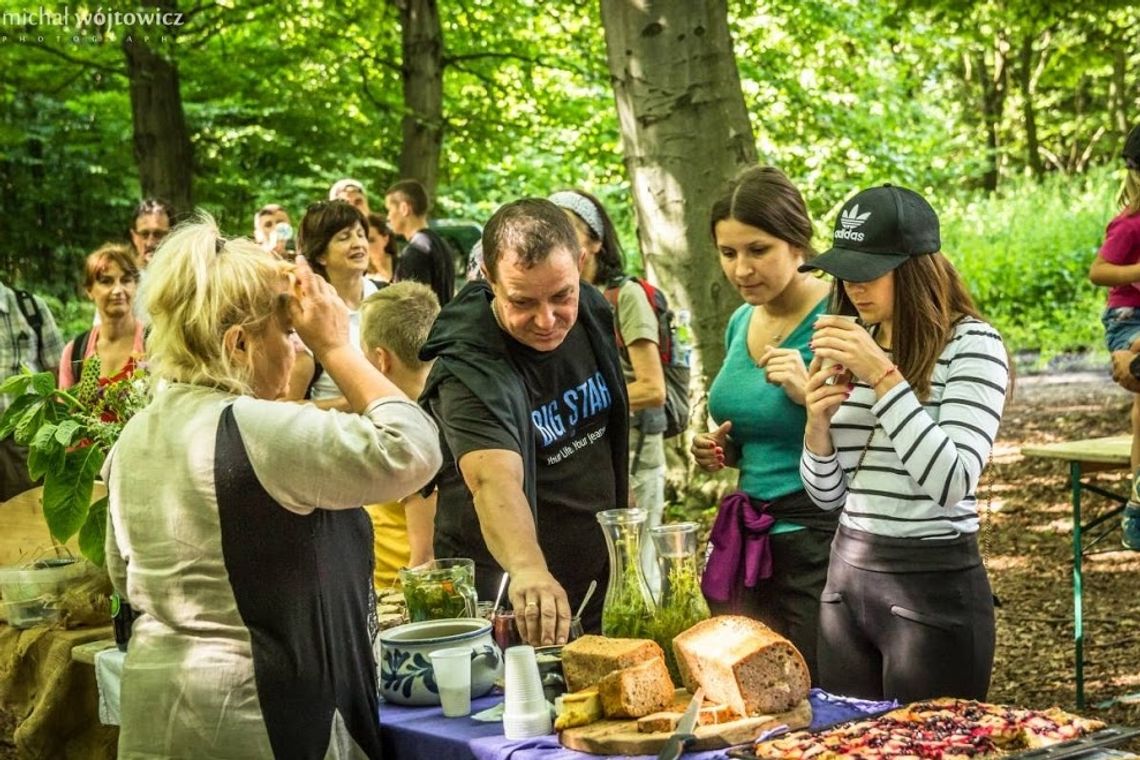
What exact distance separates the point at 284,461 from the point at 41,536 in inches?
84.4

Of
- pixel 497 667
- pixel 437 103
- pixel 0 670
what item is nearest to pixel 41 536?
pixel 0 670

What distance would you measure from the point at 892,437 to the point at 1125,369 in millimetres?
3463

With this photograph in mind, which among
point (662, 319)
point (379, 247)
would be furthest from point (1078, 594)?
point (379, 247)

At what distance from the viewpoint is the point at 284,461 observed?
217 centimetres

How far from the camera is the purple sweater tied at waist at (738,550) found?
3129 millimetres

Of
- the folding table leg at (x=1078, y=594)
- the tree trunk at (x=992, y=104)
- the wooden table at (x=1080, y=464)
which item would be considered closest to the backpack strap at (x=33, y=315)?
the wooden table at (x=1080, y=464)

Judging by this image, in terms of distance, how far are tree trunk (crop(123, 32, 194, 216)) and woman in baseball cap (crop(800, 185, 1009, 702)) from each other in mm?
8353

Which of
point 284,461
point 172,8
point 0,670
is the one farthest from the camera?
point 172,8

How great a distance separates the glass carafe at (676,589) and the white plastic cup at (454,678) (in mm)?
343

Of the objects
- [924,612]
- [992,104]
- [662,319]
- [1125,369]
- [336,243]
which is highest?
[992,104]

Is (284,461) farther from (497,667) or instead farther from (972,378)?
(972,378)

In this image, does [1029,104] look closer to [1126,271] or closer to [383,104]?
[383,104]

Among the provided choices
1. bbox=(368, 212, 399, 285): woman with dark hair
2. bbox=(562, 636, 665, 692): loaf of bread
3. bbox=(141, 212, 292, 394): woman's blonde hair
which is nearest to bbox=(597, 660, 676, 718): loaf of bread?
bbox=(562, 636, 665, 692): loaf of bread

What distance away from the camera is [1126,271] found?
539cm
